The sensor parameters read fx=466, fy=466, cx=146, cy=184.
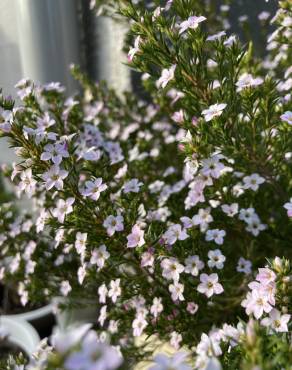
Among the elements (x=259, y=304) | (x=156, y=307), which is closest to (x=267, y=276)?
(x=259, y=304)

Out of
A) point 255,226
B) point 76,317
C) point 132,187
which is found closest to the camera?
point 132,187

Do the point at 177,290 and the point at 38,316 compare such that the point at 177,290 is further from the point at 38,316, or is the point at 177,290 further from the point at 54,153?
the point at 38,316

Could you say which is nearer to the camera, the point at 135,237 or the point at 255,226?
the point at 135,237

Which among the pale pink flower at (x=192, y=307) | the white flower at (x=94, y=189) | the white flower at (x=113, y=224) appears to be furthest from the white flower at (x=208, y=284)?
the white flower at (x=94, y=189)

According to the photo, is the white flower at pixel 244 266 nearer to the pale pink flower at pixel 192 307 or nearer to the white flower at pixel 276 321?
the pale pink flower at pixel 192 307

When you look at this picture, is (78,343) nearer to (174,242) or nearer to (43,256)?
(174,242)

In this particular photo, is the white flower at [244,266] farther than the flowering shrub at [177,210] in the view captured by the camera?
Yes
